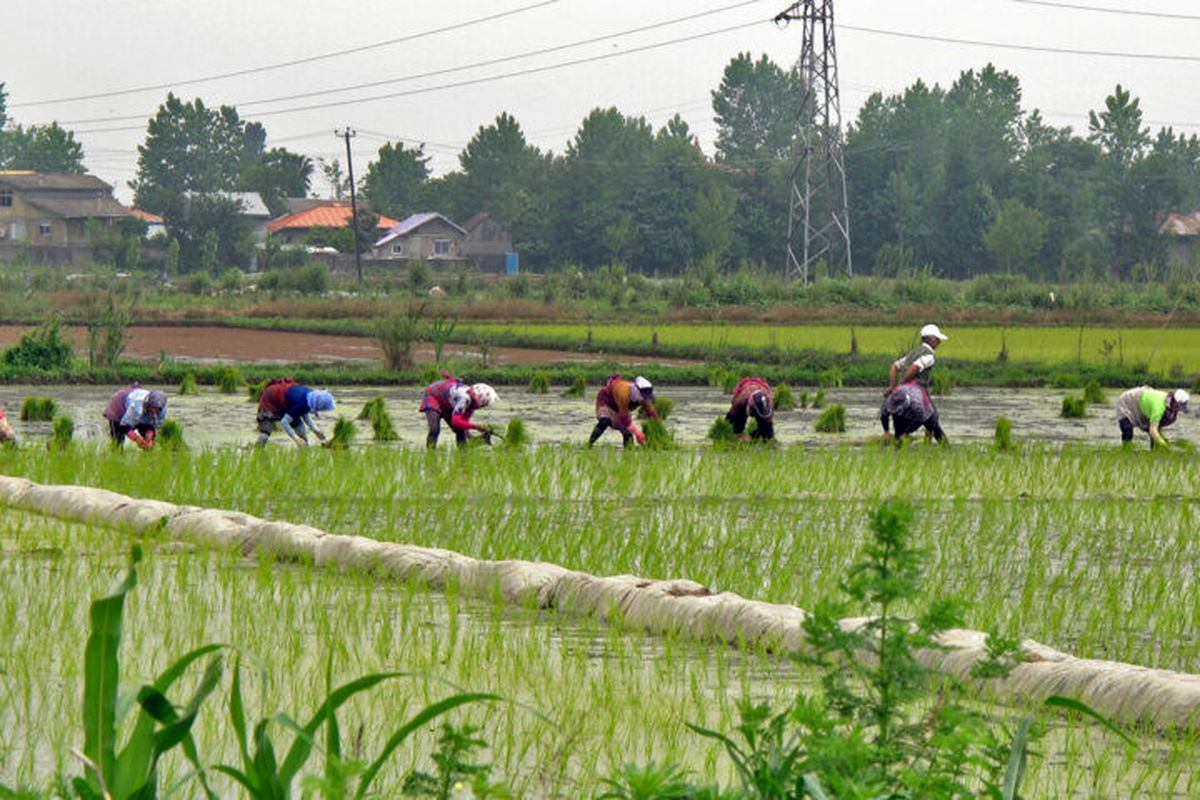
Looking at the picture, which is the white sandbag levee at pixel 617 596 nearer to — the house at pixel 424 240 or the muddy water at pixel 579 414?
the muddy water at pixel 579 414

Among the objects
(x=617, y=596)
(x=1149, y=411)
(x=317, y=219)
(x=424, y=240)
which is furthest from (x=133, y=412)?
(x=317, y=219)

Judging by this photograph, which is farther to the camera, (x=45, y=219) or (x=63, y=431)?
(x=45, y=219)

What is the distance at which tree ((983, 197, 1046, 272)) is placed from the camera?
63.5 meters

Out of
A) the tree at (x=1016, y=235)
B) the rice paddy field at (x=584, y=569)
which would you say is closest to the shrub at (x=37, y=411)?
the rice paddy field at (x=584, y=569)

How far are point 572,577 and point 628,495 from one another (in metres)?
4.13

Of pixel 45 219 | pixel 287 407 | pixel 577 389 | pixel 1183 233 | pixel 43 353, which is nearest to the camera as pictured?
pixel 287 407

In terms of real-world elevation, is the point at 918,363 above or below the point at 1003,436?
above

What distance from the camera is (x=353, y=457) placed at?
1241 centimetres

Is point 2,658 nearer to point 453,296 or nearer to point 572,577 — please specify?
point 572,577

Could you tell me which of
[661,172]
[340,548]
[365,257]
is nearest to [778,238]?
[661,172]

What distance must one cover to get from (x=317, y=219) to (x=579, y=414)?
227 ft

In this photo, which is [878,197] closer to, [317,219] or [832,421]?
[317,219]

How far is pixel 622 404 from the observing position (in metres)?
13.8

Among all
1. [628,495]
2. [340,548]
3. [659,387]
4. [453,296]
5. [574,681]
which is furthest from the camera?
[453,296]
